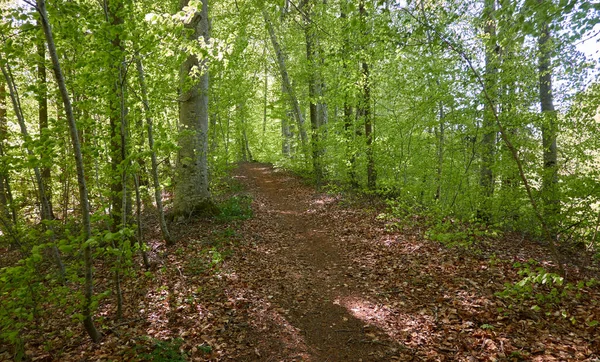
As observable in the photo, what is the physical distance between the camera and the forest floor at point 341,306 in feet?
13.1

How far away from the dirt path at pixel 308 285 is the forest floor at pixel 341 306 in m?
0.02

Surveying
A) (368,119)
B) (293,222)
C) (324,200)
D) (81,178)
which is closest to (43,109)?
(81,178)

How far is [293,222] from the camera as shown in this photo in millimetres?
10234

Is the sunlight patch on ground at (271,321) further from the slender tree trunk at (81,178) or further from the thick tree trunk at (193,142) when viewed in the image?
the thick tree trunk at (193,142)

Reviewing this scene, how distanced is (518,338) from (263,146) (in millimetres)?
30153

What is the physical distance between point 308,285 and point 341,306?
3.17ft

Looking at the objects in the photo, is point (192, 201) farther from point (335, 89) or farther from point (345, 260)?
point (335, 89)

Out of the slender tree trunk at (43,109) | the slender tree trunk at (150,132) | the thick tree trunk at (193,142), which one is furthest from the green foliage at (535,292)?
the thick tree trunk at (193,142)

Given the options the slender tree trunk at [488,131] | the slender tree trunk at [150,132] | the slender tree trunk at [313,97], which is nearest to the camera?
the slender tree trunk at [150,132]

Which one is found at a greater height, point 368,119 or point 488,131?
point 368,119

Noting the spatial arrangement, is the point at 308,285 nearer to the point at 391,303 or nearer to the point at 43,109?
the point at 391,303

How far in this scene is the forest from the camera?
12.8 feet

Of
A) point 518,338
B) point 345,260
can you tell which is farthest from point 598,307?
point 345,260

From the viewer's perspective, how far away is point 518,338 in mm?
3865
